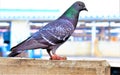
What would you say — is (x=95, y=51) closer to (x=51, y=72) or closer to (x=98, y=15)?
(x=98, y=15)

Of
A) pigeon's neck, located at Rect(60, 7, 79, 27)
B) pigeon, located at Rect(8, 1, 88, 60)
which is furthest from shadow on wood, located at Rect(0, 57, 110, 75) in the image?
pigeon's neck, located at Rect(60, 7, 79, 27)

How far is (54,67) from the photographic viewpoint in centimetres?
84

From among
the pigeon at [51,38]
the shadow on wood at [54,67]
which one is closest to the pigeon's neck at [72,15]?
the pigeon at [51,38]

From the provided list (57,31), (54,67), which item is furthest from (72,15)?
(54,67)

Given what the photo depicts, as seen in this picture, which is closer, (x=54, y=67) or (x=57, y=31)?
(x=54, y=67)

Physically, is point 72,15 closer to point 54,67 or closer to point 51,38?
point 51,38

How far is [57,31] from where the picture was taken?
3.32 ft

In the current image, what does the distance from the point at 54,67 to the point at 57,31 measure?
0.20 meters

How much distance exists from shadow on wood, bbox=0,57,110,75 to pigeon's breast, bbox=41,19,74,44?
155 millimetres

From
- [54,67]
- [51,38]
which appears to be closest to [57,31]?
[51,38]

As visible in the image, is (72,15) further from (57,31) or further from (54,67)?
(54,67)

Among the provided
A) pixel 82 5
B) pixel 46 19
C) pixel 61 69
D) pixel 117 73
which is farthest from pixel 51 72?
pixel 46 19

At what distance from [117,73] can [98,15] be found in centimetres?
957

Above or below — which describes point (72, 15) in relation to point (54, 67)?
above
